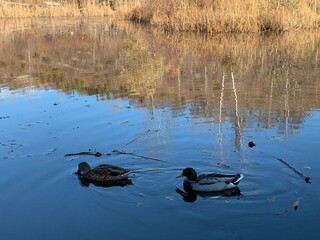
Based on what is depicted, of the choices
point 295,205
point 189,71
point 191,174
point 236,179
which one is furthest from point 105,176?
point 189,71

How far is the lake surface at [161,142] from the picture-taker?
18.6ft

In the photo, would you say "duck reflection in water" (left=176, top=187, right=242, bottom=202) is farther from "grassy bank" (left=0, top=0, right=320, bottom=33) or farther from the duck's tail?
"grassy bank" (left=0, top=0, right=320, bottom=33)

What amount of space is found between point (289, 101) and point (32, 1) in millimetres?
43858

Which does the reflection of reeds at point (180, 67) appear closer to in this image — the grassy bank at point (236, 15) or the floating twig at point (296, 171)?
the grassy bank at point (236, 15)

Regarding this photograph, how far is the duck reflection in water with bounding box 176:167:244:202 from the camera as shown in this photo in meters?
6.25

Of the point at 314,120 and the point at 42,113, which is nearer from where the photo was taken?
the point at 314,120

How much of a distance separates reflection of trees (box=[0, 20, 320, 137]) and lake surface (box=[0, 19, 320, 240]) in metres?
0.06

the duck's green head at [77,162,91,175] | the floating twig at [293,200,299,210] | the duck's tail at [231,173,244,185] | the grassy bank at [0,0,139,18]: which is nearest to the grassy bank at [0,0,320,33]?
the grassy bank at [0,0,139,18]

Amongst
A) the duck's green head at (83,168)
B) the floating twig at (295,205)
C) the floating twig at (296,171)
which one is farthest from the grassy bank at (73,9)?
the floating twig at (295,205)

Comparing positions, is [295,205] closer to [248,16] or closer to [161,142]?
[161,142]

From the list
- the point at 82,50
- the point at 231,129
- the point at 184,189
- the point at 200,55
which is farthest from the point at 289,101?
the point at 82,50

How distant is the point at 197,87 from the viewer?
12930 mm

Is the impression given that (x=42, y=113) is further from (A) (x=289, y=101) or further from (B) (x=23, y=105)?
(A) (x=289, y=101)

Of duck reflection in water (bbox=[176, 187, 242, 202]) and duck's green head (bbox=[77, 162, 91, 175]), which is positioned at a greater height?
duck's green head (bbox=[77, 162, 91, 175])
